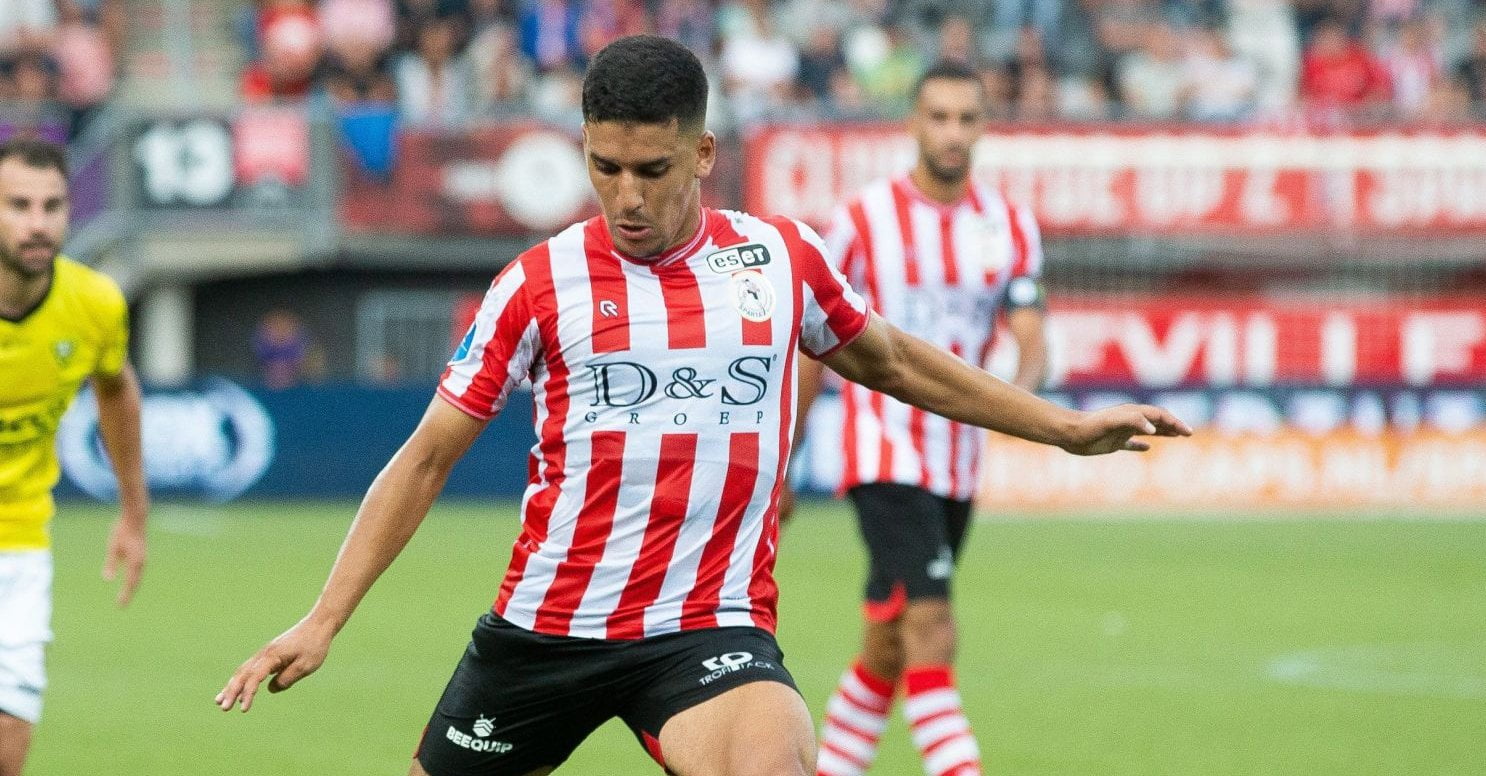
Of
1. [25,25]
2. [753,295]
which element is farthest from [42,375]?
[25,25]

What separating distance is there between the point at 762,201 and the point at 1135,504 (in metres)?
4.60

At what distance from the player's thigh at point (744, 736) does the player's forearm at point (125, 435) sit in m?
2.69

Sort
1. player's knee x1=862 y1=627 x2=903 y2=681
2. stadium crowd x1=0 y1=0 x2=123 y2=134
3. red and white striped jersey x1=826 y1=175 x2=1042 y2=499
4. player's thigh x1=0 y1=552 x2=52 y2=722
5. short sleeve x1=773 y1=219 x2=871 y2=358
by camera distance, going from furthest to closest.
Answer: stadium crowd x1=0 y1=0 x2=123 y2=134
red and white striped jersey x1=826 y1=175 x2=1042 y2=499
player's knee x1=862 y1=627 x2=903 y2=681
player's thigh x1=0 y1=552 x2=52 y2=722
short sleeve x1=773 y1=219 x2=871 y2=358

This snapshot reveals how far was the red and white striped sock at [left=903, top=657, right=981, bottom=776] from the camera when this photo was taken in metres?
6.52

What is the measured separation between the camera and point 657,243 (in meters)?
4.60

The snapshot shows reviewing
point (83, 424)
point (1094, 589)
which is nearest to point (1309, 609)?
point (1094, 589)

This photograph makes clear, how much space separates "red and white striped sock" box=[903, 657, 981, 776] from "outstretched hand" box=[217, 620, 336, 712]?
2.61 meters

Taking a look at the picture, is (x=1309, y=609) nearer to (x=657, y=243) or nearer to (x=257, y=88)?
(x=657, y=243)

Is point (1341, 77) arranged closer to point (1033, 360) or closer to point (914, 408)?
point (1033, 360)

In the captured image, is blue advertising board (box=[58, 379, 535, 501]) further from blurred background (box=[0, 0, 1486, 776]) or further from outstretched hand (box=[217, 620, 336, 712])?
outstretched hand (box=[217, 620, 336, 712])

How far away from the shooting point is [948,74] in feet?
24.5

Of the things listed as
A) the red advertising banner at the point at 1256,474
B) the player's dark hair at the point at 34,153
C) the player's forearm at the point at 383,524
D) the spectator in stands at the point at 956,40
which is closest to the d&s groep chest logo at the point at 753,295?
the player's forearm at the point at 383,524

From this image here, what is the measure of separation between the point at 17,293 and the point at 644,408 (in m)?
2.44

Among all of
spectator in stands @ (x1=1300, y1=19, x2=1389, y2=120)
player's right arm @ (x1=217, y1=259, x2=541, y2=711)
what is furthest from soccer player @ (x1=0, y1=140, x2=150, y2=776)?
spectator in stands @ (x1=1300, y1=19, x2=1389, y2=120)
